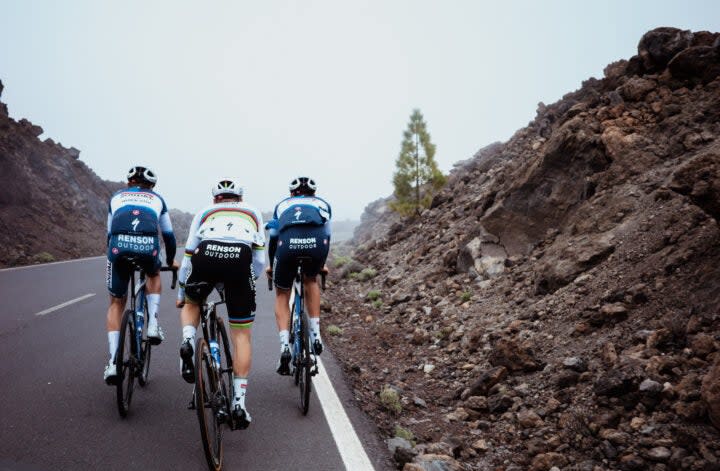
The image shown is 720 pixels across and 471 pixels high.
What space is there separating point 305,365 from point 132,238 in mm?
2240

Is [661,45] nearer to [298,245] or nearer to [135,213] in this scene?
[298,245]

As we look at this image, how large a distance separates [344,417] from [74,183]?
3309cm

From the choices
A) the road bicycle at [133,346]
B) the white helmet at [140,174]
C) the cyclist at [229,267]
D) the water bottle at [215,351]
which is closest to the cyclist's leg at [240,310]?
the cyclist at [229,267]

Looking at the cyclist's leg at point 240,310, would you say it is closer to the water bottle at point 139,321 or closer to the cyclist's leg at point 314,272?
the cyclist's leg at point 314,272

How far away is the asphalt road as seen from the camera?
402cm

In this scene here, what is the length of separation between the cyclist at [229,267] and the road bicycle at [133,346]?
23.7 inches

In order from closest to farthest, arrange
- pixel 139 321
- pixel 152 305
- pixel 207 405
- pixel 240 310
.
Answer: pixel 207 405, pixel 240 310, pixel 139 321, pixel 152 305

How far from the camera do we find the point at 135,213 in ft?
16.5

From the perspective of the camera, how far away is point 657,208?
7.52 meters

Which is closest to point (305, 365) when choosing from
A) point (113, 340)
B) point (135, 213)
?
point (113, 340)

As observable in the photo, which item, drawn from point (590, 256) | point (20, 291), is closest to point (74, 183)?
point (20, 291)

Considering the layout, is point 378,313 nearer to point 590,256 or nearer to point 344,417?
point 590,256

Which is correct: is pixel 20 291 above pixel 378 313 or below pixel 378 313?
above

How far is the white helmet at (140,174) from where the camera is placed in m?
5.26
